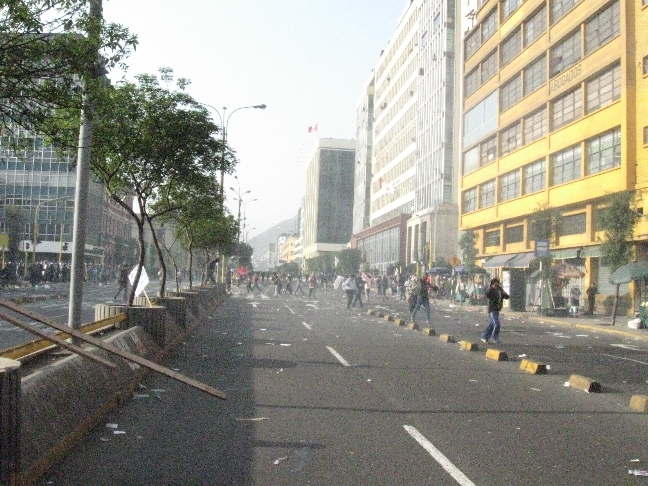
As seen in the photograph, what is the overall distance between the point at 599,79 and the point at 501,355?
2767 centimetres

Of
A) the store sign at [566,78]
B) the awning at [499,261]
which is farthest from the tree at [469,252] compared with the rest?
the store sign at [566,78]

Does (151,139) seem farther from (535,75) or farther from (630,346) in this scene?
(535,75)

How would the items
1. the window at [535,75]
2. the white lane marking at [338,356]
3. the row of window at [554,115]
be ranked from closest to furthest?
the white lane marking at [338,356]
the row of window at [554,115]
the window at [535,75]

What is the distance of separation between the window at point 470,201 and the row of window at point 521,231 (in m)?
2.78

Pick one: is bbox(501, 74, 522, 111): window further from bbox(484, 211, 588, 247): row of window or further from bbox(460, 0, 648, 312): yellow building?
bbox(484, 211, 588, 247): row of window

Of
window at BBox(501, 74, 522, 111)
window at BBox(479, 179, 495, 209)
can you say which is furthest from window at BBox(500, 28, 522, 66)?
window at BBox(479, 179, 495, 209)

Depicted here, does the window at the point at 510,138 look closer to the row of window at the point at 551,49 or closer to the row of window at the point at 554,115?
the row of window at the point at 554,115

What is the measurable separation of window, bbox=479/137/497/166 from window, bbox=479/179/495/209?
5.59 feet

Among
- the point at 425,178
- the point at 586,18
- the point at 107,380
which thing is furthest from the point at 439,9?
the point at 107,380

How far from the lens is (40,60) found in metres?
6.10

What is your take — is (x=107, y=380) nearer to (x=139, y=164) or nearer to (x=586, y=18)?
(x=139, y=164)

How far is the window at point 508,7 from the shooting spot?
48000mm

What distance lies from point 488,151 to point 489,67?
6481mm

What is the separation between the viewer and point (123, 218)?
10238cm
